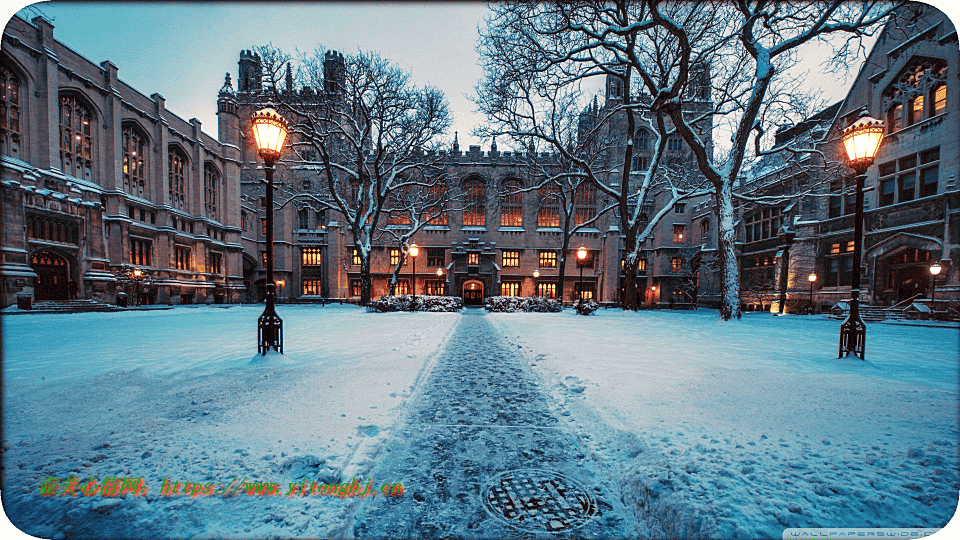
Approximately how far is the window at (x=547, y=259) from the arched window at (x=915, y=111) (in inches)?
978

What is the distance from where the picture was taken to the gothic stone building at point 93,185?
1684 centimetres

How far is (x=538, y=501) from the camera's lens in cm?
231

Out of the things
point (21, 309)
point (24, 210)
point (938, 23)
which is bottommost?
point (21, 309)

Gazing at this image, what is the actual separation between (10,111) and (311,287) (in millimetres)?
Answer: 23559

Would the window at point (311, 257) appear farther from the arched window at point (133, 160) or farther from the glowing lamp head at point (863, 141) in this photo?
the glowing lamp head at point (863, 141)

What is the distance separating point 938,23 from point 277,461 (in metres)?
26.6

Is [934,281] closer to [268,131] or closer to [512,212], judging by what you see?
[268,131]

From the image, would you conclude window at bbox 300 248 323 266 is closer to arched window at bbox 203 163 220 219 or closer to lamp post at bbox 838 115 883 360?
arched window at bbox 203 163 220 219

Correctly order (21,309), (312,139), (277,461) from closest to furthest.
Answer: (277,461) → (21,309) → (312,139)

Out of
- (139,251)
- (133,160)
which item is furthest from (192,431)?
(133,160)

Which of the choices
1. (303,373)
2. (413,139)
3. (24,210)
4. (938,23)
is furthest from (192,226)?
(938,23)

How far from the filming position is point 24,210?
16672mm

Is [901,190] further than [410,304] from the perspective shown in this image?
No

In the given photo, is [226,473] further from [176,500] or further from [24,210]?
[24,210]
